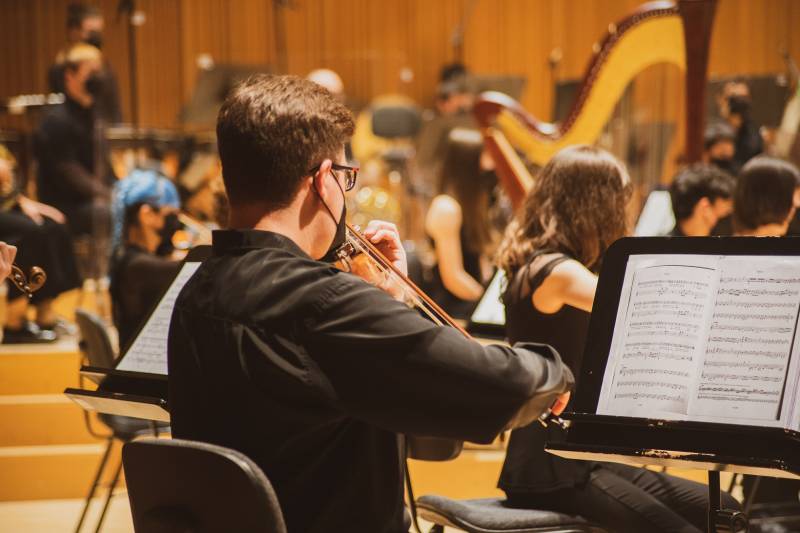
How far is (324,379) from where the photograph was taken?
146 centimetres

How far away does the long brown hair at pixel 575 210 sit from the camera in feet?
8.75

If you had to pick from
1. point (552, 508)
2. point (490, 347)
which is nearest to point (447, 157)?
point (552, 508)

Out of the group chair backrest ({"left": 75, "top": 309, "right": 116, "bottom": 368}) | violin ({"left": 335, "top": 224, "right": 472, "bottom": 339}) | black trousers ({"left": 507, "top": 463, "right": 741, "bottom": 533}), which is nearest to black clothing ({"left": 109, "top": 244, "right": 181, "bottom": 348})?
chair backrest ({"left": 75, "top": 309, "right": 116, "bottom": 368})

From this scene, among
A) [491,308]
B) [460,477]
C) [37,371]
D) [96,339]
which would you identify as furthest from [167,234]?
[460,477]

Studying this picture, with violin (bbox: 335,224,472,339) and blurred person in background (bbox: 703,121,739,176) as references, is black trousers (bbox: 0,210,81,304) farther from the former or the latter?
violin (bbox: 335,224,472,339)

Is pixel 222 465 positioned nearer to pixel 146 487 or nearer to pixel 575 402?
pixel 146 487

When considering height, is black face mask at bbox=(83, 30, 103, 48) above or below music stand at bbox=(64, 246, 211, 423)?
above

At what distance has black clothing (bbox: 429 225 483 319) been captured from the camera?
510 centimetres

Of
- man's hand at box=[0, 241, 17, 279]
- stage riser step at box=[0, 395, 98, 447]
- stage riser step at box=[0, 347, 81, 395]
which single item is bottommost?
stage riser step at box=[0, 395, 98, 447]

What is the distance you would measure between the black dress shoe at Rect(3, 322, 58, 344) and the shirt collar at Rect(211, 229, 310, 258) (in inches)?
151

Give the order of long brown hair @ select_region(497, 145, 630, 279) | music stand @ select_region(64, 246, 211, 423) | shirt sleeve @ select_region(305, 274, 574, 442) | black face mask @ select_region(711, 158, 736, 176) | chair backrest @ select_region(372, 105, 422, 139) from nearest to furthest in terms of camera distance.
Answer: shirt sleeve @ select_region(305, 274, 574, 442) < music stand @ select_region(64, 246, 211, 423) < long brown hair @ select_region(497, 145, 630, 279) < black face mask @ select_region(711, 158, 736, 176) < chair backrest @ select_region(372, 105, 422, 139)

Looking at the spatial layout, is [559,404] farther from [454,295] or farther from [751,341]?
[454,295]

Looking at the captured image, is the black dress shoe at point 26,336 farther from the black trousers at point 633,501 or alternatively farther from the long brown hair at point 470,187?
the black trousers at point 633,501

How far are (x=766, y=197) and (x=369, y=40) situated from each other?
705cm
